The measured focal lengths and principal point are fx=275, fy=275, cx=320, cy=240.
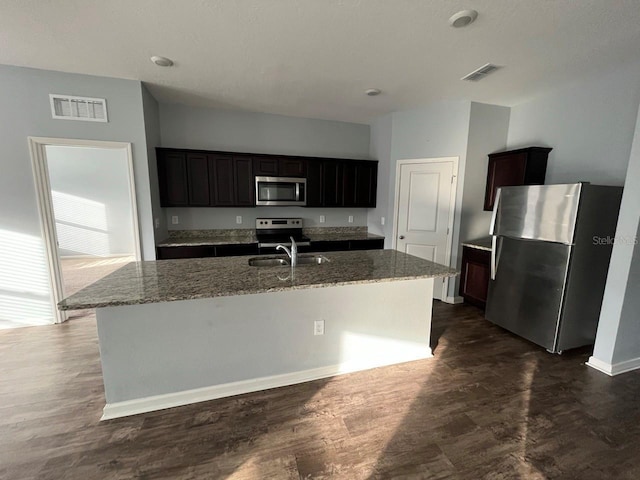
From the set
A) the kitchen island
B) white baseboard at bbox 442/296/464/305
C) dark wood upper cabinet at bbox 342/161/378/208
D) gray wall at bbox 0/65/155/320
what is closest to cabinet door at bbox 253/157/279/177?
dark wood upper cabinet at bbox 342/161/378/208

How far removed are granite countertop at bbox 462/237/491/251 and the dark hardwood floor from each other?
4.71ft

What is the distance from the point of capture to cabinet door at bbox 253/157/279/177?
4.06 metres

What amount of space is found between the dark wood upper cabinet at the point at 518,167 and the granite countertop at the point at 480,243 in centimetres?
54

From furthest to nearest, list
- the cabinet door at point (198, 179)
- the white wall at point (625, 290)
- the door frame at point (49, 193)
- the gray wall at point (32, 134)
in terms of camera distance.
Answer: the cabinet door at point (198, 179)
the door frame at point (49, 193)
the gray wall at point (32, 134)
the white wall at point (625, 290)

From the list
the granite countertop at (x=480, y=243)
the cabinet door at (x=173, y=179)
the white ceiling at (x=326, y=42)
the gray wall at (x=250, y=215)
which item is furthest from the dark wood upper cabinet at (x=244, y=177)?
the granite countertop at (x=480, y=243)

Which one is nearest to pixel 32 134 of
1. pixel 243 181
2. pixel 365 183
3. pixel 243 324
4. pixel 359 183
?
pixel 243 181

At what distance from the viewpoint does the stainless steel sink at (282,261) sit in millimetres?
2579

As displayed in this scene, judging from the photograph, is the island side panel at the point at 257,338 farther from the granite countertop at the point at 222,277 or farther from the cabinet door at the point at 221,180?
the cabinet door at the point at 221,180

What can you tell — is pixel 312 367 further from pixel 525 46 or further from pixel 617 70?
pixel 617 70

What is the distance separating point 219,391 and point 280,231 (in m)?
2.79

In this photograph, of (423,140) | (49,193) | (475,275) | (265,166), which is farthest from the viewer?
(265,166)

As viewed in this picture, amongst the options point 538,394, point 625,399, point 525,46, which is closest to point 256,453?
point 538,394

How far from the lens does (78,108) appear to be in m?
2.99

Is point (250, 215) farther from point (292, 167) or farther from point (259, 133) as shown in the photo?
point (259, 133)
